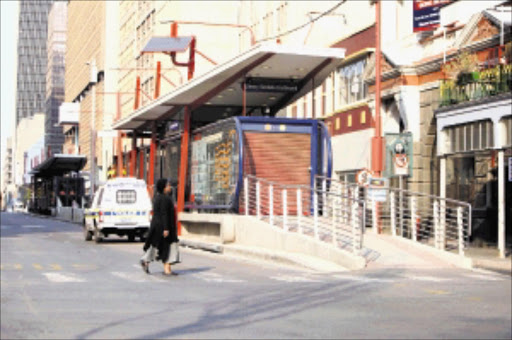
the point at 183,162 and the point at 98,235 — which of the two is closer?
the point at 98,235

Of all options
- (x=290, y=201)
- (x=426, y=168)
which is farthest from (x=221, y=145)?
(x=426, y=168)

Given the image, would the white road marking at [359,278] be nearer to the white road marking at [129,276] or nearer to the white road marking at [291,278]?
the white road marking at [291,278]

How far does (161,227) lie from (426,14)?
1969 cm

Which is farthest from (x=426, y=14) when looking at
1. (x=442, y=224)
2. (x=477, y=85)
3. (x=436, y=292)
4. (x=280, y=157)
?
(x=436, y=292)

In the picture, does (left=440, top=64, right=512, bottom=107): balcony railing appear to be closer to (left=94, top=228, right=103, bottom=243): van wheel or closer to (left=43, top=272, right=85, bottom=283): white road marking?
(left=94, top=228, right=103, bottom=243): van wheel

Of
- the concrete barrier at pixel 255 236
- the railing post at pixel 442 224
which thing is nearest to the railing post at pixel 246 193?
the concrete barrier at pixel 255 236

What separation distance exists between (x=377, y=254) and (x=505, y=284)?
490 centimetres

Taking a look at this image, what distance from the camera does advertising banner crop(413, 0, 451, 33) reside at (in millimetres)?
34438

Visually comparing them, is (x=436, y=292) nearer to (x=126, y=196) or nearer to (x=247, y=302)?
(x=247, y=302)

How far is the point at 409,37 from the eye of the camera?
36906 mm

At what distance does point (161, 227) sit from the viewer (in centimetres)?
1773

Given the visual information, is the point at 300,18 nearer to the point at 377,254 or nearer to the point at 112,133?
the point at 112,133

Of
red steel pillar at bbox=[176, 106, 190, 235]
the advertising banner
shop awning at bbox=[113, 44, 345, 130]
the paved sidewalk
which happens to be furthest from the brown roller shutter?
the advertising banner

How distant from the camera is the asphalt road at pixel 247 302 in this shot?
1047 centimetres
